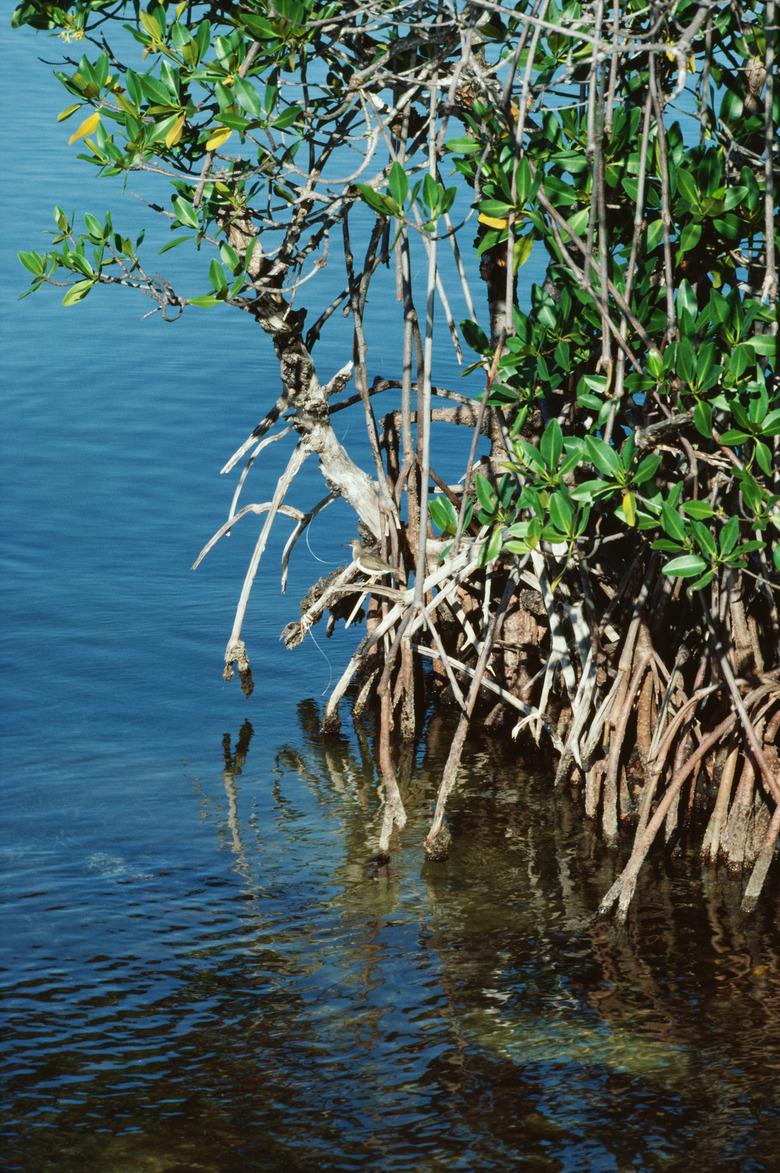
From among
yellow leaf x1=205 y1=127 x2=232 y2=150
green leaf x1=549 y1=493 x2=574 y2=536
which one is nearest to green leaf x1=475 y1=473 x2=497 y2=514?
green leaf x1=549 y1=493 x2=574 y2=536

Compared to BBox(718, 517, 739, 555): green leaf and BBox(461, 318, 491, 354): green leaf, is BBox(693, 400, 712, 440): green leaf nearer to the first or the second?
BBox(718, 517, 739, 555): green leaf

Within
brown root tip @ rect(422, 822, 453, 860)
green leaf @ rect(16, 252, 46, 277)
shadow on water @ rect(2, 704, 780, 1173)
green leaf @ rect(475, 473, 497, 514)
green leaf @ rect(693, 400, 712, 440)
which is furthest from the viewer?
brown root tip @ rect(422, 822, 453, 860)

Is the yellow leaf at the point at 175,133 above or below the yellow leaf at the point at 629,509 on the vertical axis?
above

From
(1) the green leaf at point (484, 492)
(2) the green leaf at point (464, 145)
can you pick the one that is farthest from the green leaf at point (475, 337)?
(2) the green leaf at point (464, 145)

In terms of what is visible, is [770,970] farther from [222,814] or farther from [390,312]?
[390,312]

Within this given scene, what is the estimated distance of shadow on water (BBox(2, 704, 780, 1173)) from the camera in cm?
320

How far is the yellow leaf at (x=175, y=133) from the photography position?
3.71 m

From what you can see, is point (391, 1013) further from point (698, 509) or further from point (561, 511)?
point (698, 509)

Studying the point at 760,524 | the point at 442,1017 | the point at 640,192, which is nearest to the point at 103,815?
the point at 442,1017

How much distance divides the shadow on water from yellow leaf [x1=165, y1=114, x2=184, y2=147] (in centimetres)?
247

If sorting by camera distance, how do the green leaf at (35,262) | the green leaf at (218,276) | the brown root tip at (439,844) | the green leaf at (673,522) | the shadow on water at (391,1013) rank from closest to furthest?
the shadow on water at (391,1013), the green leaf at (673,522), the green leaf at (218,276), the green leaf at (35,262), the brown root tip at (439,844)

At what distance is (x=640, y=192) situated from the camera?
3320mm

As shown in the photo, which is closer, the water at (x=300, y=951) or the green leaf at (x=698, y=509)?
the water at (x=300, y=951)

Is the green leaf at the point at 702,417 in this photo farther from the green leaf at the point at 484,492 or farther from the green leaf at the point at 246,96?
the green leaf at the point at 246,96
